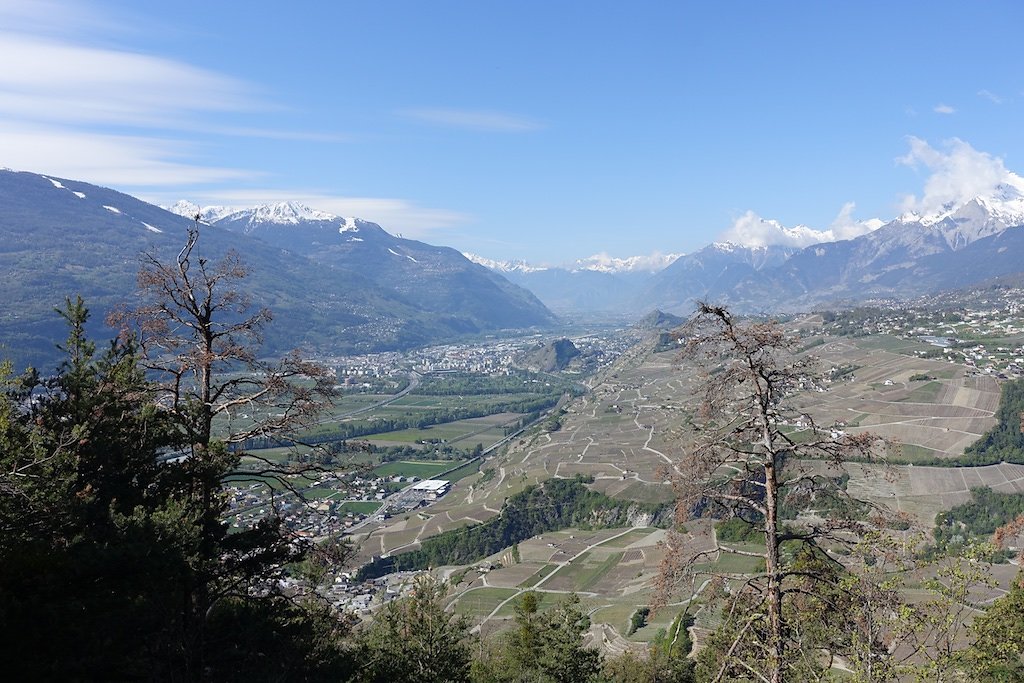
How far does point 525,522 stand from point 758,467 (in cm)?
6381

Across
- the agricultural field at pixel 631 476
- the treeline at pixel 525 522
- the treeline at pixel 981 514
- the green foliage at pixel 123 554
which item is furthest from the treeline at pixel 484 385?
the green foliage at pixel 123 554

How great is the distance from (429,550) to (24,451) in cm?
5431

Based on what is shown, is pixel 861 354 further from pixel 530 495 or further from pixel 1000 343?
pixel 530 495

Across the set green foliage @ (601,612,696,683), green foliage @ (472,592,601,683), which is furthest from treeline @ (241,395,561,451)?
green foliage @ (472,592,601,683)

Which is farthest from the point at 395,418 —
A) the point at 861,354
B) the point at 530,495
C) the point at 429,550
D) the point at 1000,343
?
the point at 1000,343

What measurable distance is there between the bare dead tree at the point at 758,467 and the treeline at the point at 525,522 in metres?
52.4

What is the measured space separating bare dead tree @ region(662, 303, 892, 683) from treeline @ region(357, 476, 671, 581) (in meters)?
52.4

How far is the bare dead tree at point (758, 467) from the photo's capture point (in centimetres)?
774

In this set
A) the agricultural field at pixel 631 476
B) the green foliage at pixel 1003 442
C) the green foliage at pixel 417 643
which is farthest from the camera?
the green foliage at pixel 1003 442

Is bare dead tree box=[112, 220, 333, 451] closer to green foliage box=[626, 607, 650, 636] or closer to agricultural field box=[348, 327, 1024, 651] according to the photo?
agricultural field box=[348, 327, 1024, 651]

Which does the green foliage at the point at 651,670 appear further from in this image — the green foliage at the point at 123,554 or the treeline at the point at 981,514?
the treeline at the point at 981,514

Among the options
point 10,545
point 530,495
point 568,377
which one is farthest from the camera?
point 568,377

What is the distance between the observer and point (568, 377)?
615 ft

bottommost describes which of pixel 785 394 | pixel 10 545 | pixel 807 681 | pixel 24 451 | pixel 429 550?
pixel 429 550
